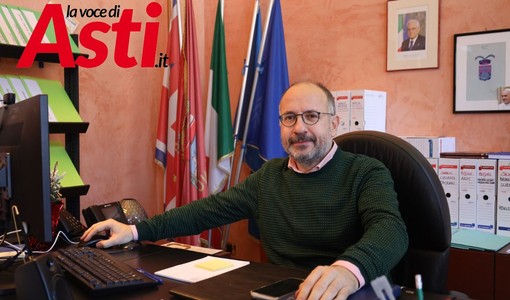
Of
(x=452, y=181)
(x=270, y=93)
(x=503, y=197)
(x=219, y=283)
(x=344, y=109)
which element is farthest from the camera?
(x=270, y=93)

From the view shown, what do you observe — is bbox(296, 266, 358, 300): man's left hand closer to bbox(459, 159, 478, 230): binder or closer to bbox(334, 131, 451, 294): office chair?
bbox(334, 131, 451, 294): office chair

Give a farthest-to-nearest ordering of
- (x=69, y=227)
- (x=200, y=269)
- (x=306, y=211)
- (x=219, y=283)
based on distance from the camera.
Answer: (x=69, y=227) < (x=306, y=211) < (x=200, y=269) < (x=219, y=283)

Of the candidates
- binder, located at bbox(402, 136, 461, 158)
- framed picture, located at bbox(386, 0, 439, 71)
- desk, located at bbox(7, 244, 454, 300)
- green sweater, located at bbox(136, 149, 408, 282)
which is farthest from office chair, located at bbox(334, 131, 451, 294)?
framed picture, located at bbox(386, 0, 439, 71)

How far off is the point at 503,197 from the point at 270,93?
4.80 ft

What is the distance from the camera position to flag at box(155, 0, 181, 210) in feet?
11.3

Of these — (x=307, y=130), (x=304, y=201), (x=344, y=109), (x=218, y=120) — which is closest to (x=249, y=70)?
(x=218, y=120)

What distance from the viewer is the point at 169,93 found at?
137 inches

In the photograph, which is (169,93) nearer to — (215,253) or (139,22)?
(139,22)

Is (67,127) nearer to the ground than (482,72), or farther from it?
nearer to the ground

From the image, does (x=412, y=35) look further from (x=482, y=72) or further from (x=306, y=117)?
(x=306, y=117)

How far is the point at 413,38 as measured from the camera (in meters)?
2.95

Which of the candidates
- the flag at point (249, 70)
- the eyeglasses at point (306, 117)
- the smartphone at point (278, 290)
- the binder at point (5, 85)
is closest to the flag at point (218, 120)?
the flag at point (249, 70)

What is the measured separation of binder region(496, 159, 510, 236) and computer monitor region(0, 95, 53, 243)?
6.52 feet

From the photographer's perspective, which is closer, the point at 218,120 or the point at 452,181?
the point at 452,181
